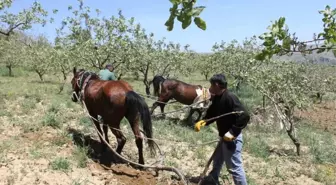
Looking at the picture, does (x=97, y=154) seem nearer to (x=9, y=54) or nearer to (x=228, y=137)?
(x=228, y=137)

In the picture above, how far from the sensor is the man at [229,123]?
207 inches

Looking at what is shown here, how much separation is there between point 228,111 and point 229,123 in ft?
0.70

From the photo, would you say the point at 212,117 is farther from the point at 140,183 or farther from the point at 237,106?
the point at 140,183

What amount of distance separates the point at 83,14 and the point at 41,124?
786cm

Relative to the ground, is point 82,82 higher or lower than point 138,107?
higher

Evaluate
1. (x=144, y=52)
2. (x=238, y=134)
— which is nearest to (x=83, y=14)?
(x=144, y=52)

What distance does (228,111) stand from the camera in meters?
5.44

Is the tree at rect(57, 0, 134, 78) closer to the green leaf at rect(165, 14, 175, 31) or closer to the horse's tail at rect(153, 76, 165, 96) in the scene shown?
the horse's tail at rect(153, 76, 165, 96)

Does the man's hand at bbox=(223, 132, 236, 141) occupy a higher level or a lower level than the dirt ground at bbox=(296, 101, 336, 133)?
higher

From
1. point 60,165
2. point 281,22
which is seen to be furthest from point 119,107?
point 281,22

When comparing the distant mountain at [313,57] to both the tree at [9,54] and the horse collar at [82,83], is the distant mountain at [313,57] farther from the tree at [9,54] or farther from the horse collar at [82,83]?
the tree at [9,54]

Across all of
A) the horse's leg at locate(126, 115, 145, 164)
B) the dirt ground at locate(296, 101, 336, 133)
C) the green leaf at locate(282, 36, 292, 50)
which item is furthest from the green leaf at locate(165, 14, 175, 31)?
the dirt ground at locate(296, 101, 336, 133)

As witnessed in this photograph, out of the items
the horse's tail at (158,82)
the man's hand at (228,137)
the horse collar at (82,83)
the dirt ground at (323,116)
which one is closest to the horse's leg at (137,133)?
the horse collar at (82,83)

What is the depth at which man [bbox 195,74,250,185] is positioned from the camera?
525 cm
